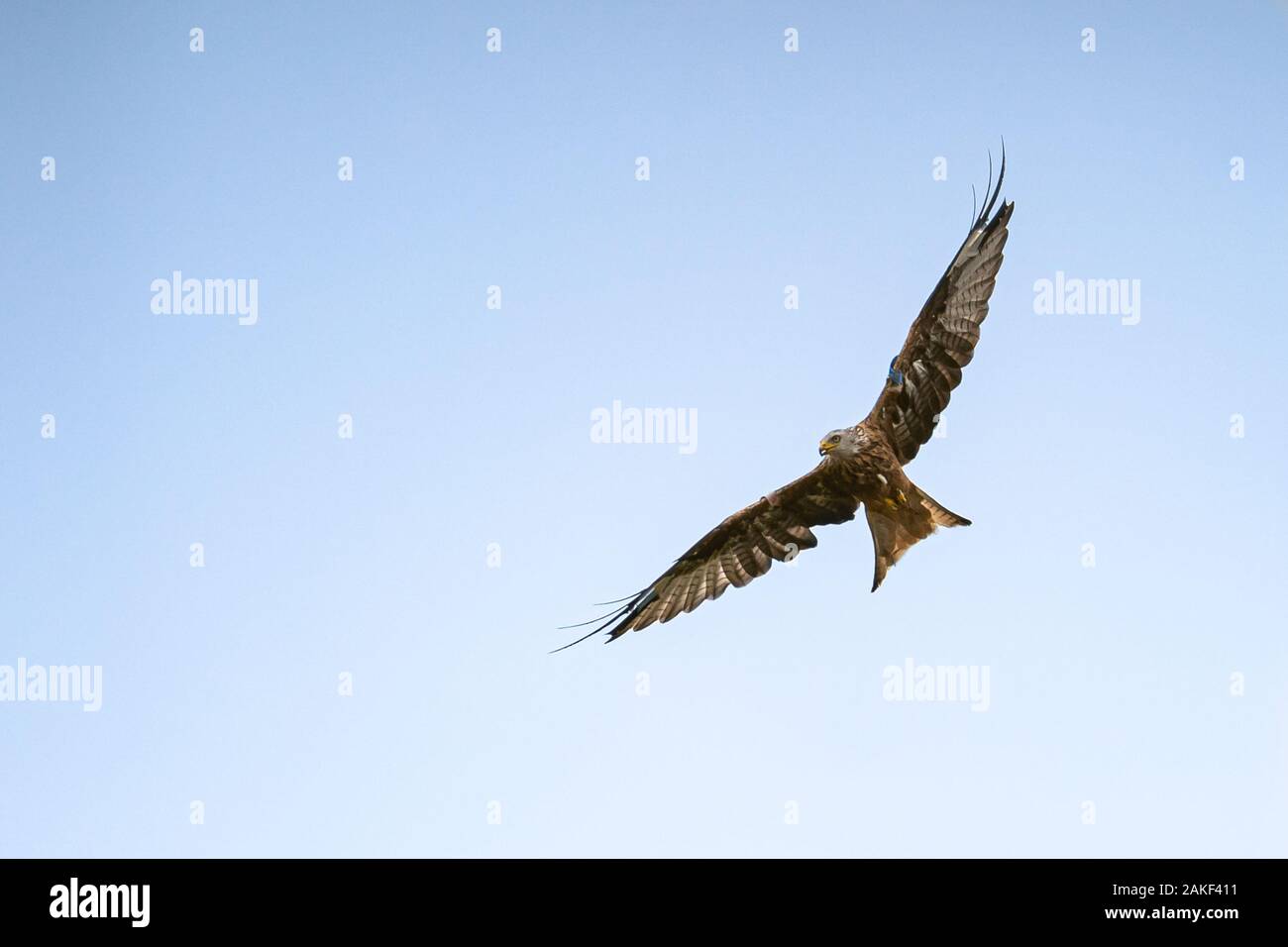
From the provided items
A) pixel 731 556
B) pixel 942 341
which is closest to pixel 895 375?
pixel 942 341

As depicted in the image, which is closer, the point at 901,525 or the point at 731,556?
the point at 901,525

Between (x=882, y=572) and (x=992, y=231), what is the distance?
2780 millimetres

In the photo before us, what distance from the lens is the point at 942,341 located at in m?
10.4

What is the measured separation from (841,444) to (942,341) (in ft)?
3.66

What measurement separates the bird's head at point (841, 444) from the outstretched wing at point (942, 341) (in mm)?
215

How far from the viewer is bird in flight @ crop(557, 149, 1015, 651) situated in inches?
407

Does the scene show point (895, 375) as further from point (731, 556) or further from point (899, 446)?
point (731, 556)

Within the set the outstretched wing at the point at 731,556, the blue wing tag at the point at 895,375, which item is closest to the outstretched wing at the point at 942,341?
the blue wing tag at the point at 895,375

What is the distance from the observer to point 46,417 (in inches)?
517
